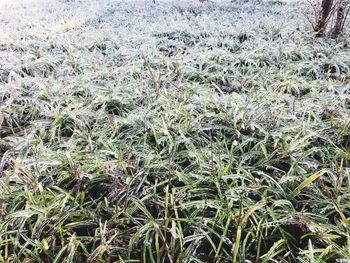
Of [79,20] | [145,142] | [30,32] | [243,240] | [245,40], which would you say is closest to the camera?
[243,240]

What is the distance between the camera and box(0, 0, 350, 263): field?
1304 mm

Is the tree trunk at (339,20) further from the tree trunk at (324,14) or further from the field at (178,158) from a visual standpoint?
the field at (178,158)

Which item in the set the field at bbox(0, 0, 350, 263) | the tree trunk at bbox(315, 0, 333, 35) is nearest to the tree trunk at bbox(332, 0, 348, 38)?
the tree trunk at bbox(315, 0, 333, 35)

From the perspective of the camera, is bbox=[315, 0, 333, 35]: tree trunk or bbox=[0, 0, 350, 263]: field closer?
bbox=[0, 0, 350, 263]: field

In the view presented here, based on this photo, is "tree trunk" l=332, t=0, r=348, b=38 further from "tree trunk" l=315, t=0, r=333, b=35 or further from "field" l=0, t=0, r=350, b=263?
"field" l=0, t=0, r=350, b=263

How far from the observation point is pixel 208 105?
227 cm

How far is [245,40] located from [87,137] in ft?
10.1

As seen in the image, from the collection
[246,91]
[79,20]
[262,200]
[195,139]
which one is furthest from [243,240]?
[79,20]

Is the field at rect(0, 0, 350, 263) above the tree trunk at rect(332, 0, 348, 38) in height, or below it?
below

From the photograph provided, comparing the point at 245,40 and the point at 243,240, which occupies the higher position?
the point at 245,40

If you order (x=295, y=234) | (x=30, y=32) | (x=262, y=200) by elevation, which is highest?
(x=30, y=32)

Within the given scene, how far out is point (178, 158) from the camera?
175cm

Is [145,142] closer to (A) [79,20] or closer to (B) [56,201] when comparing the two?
(B) [56,201]

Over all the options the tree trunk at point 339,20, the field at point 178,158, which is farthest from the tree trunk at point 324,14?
the field at point 178,158
